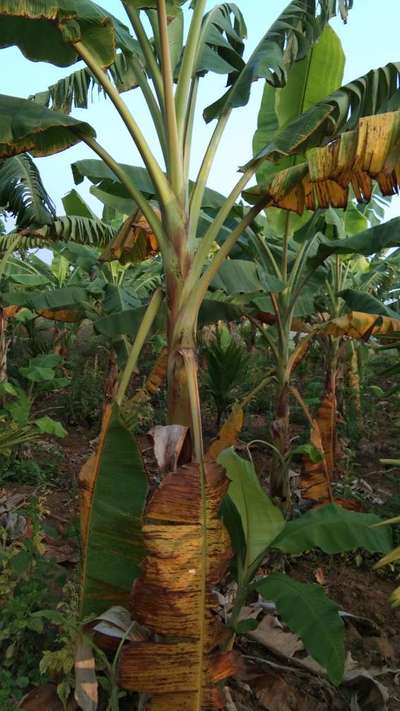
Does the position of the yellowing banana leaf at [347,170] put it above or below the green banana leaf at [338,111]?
below

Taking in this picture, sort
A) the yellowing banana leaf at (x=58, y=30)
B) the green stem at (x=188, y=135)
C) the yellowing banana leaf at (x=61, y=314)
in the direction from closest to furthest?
the yellowing banana leaf at (x=58, y=30)
the green stem at (x=188, y=135)
the yellowing banana leaf at (x=61, y=314)

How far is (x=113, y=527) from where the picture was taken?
2430mm

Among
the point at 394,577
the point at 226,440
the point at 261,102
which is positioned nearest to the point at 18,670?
the point at 226,440

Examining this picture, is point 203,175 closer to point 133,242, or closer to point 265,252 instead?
point 133,242

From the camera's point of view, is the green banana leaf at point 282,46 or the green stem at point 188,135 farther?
the green banana leaf at point 282,46

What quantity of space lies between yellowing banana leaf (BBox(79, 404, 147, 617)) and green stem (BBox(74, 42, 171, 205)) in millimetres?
1348

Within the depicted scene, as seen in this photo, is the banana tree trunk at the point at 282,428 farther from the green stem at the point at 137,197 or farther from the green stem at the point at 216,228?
the green stem at the point at 137,197

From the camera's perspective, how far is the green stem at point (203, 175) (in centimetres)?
329

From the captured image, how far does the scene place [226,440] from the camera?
10.5 ft

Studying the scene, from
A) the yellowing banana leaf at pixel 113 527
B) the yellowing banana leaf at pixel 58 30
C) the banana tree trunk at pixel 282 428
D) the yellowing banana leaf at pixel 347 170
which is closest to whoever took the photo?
the yellowing banana leaf at pixel 113 527

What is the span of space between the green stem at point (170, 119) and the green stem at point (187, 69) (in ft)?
0.51

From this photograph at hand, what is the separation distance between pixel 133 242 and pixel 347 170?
6.78 feet

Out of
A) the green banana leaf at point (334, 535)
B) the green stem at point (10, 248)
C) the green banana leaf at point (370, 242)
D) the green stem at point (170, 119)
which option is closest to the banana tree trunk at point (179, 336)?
the green stem at point (170, 119)

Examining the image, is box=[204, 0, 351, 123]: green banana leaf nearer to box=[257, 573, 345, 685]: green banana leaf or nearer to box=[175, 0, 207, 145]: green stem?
box=[175, 0, 207, 145]: green stem
